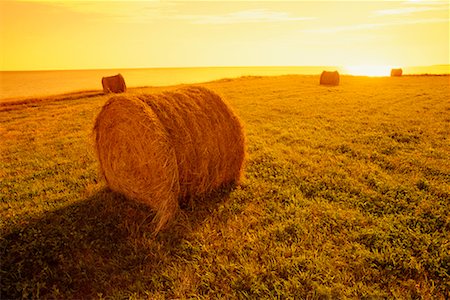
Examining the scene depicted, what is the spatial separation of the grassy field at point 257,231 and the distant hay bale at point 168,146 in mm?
332

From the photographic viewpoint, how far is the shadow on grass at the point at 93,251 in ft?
12.9

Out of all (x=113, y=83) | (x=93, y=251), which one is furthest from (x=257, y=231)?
(x=113, y=83)

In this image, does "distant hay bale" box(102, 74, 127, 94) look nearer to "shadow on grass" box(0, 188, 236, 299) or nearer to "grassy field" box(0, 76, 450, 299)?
"grassy field" box(0, 76, 450, 299)

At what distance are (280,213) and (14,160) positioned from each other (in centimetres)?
800

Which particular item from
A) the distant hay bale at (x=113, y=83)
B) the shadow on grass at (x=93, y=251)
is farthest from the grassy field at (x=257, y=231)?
the distant hay bale at (x=113, y=83)

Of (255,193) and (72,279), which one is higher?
(255,193)

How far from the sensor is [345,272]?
4.09 metres

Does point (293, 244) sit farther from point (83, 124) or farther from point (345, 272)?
point (83, 124)

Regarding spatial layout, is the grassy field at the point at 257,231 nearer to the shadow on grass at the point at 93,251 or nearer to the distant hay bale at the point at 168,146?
the shadow on grass at the point at 93,251

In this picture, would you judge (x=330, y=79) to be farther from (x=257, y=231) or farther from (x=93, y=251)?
(x=93, y=251)

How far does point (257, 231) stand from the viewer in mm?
5000

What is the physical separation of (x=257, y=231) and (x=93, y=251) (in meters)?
2.49

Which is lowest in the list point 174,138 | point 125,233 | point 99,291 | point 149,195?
point 99,291

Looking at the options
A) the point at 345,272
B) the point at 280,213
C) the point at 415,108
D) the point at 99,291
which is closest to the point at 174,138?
the point at 280,213
